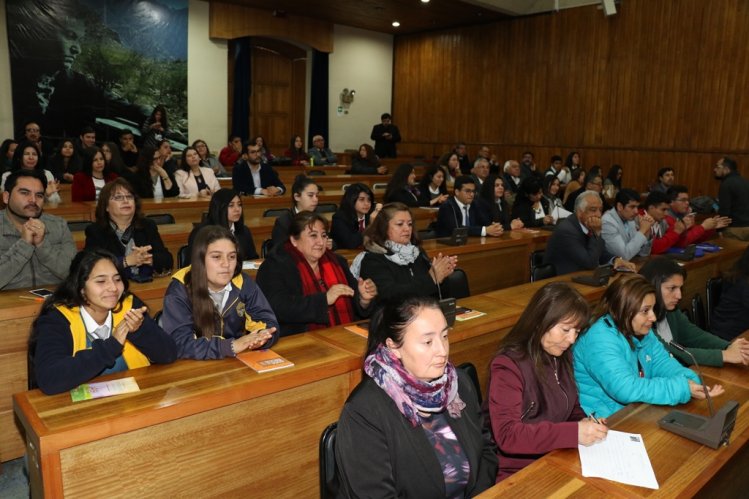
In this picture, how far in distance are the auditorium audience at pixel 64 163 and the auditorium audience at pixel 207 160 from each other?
160 centimetres

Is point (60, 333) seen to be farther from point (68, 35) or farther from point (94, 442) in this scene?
point (68, 35)

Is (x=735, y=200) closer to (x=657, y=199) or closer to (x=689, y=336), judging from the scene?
(x=657, y=199)

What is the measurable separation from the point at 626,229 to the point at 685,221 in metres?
1.06

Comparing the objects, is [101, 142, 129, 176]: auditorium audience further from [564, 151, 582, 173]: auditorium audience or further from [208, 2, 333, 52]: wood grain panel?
[564, 151, 582, 173]: auditorium audience

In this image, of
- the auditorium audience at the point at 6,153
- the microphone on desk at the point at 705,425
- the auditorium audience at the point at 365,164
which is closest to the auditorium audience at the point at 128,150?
the auditorium audience at the point at 6,153

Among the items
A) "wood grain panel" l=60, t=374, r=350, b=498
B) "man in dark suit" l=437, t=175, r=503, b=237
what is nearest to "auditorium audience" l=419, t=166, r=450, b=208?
"man in dark suit" l=437, t=175, r=503, b=237

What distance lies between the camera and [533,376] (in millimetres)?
2104

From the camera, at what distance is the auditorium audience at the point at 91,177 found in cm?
606

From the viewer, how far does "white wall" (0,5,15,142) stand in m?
8.63

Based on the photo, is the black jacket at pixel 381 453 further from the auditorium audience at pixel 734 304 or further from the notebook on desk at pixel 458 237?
the notebook on desk at pixel 458 237

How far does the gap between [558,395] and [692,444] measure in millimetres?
447

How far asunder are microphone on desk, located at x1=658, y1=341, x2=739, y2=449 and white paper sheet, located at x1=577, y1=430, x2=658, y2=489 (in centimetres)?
15

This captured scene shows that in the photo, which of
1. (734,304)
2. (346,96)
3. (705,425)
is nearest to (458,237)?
(734,304)

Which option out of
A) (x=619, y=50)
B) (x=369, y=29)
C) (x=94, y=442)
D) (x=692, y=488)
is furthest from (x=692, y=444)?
(x=369, y=29)
